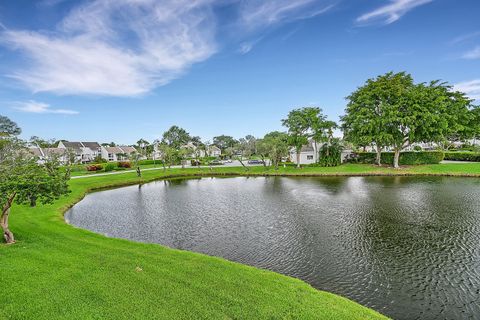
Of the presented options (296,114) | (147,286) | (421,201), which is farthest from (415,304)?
(296,114)

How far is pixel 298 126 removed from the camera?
191 ft

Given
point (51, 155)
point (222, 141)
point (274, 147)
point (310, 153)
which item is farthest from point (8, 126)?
point (222, 141)

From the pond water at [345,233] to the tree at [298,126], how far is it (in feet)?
78.2

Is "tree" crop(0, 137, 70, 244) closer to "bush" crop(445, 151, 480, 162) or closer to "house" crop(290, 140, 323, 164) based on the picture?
"house" crop(290, 140, 323, 164)

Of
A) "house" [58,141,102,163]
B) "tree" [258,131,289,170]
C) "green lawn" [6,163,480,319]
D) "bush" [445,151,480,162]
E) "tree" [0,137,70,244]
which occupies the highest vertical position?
"house" [58,141,102,163]

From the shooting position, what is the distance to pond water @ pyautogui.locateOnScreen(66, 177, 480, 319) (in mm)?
11445

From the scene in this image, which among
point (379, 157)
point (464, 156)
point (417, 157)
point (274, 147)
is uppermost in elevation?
point (274, 147)

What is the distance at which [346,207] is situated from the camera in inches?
1000

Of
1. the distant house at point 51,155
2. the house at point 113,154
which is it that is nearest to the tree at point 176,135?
the house at point 113,154

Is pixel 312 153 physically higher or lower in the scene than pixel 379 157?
higher

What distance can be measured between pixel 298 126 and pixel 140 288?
52718 mm

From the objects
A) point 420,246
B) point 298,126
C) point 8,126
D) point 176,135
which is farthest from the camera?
point 176,135

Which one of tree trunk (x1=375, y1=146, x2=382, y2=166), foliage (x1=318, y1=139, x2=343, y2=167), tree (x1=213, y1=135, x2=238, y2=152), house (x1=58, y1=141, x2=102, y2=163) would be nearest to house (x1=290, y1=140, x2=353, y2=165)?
foliage (x1=318, y1=139, x2=343, y2=167)

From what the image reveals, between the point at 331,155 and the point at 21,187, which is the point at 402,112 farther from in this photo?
the point at 21,187
